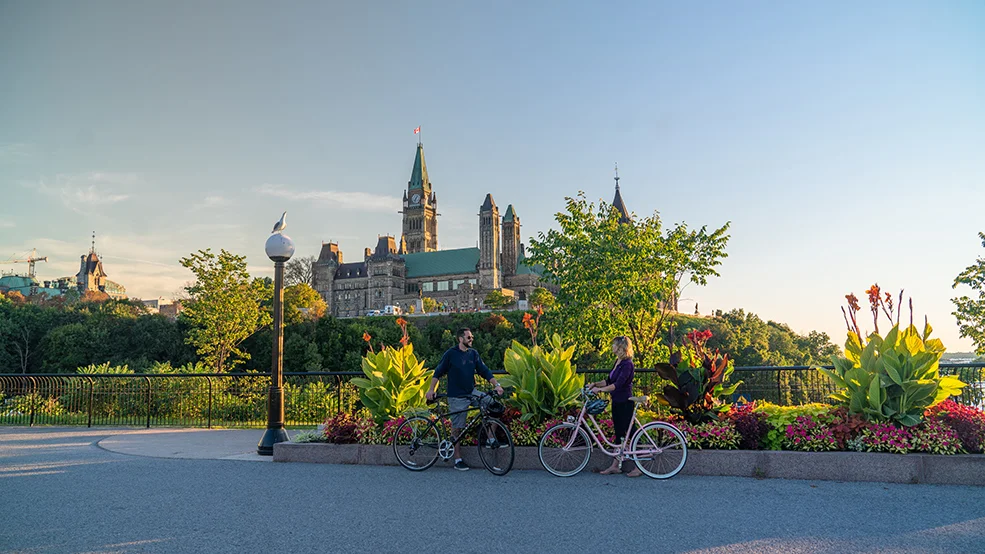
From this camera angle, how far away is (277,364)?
38.4ft

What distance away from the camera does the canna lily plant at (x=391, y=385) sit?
10406mm

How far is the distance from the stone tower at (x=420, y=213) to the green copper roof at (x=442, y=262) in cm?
1558

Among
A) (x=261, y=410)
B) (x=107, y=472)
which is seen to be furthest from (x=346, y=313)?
(x=107, y=472)

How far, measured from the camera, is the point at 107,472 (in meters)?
9.59

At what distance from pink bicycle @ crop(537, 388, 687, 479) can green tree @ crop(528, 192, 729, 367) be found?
476 inches

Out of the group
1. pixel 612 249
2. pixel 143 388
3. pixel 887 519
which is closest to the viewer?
pixel 887 519

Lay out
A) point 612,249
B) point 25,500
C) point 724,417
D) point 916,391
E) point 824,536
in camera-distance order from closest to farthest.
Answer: point 824,536, point 25,500, point 916,391, point 724,417, point 612,249

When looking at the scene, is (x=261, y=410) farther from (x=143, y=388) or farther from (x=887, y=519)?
(x=887, y=519)

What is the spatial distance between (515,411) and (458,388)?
1.09m

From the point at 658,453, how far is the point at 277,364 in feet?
22.6

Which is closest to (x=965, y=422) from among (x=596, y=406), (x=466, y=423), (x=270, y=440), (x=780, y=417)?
(x=780, y=417)

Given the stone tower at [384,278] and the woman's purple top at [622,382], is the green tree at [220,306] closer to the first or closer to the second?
the woman's purple top at [622,382]

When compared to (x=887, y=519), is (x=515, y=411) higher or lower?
higher

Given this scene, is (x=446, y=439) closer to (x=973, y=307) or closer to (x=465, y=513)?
(x=465, y=513)
